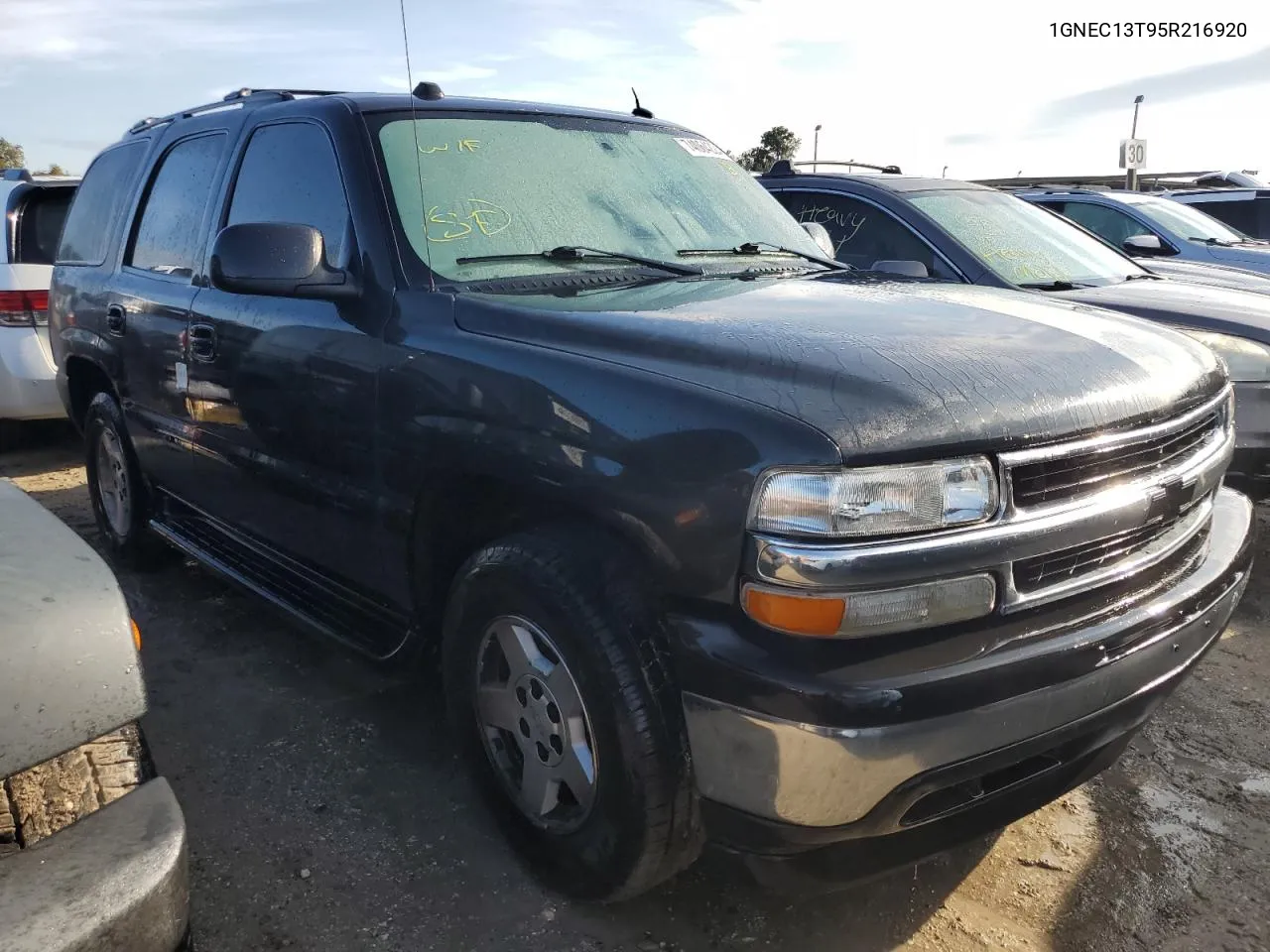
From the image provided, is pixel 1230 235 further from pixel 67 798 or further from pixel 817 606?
pixel 67 798

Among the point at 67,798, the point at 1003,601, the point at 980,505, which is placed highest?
the point at 980,505

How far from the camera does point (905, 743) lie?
184cm

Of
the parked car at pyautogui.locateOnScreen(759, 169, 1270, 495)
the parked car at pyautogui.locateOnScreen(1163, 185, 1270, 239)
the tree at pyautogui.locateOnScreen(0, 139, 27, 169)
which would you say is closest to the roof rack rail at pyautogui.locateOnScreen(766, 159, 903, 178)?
the parked car at pyautogui.locateOnScreen(759, 169, 1270, 495)

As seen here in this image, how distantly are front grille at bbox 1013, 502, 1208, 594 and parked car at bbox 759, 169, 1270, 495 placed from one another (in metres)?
2.38

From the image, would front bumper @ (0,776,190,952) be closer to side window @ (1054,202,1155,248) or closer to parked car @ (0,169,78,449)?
A: parked car @ (0,169,78,449)

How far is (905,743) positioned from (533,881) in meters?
1.14

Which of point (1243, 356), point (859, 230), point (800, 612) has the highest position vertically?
point (859, 230)

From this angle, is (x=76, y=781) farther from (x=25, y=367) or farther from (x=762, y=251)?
(x=25, y=367)

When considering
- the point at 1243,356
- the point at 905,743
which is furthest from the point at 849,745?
the point at 1243,356

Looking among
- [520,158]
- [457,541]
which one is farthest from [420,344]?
[520,158]

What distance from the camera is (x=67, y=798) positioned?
1.74 metres

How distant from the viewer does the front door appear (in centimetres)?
290

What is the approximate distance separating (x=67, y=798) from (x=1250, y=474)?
4402 millimetres

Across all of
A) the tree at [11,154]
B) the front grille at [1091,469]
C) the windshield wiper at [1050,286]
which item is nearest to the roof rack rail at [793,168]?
the windshield wiper at [1050,286]
